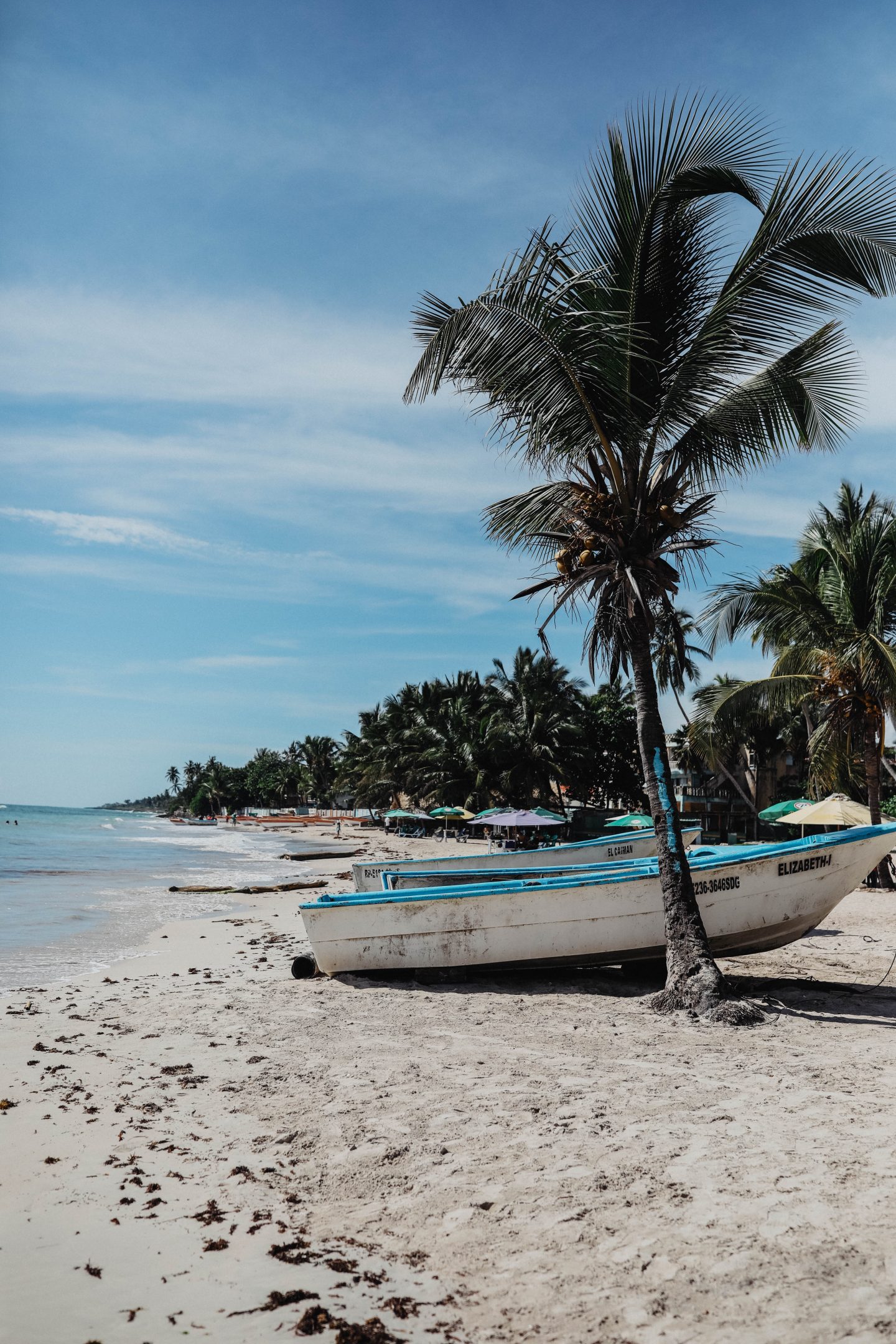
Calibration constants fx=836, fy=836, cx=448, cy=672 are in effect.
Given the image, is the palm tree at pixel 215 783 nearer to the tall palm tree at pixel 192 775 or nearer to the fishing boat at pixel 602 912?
the tall palm tree at pixel 192 775

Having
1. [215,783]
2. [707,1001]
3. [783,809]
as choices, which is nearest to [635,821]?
[783,809]

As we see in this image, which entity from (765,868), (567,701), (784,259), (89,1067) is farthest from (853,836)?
(567,701)

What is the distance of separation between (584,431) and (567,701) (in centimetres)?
3509

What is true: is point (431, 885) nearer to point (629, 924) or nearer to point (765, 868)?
point (629, 924)

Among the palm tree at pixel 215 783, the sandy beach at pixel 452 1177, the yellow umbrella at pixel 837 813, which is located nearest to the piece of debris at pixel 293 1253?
the sandy beach at pixel 452 1177

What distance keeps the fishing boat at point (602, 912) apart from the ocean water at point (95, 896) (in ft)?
15.0

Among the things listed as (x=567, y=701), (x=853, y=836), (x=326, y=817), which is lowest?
(x=326, y=817)

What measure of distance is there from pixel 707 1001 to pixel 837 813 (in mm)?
10860

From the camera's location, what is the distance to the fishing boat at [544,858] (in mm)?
13297

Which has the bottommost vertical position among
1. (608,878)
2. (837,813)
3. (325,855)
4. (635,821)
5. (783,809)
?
(325,855)

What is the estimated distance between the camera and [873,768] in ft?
57.5

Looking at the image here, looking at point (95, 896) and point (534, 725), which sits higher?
point (534, 725)

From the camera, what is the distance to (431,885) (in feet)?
36.7

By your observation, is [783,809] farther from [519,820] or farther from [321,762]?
[321,762]
